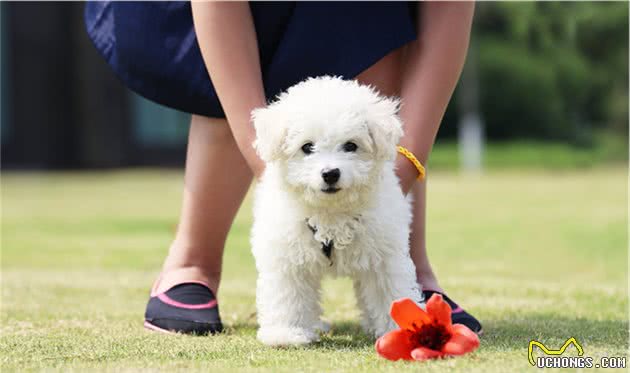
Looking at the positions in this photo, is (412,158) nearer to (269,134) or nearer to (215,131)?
(269,134)

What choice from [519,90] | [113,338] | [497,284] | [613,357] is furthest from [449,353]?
[519,90]

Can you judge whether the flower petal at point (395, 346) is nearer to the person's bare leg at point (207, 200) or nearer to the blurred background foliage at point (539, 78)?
the person's bare leg at point (207, 200)

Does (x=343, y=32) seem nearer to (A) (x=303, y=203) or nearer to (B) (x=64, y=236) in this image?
(A) (x=303, y=203)

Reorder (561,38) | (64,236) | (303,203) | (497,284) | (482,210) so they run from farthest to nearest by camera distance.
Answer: (561,38) < (482,210) < (64,236) < (497,284) < (303,203)

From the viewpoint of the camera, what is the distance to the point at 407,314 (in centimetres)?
291

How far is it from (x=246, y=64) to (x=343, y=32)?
375mm

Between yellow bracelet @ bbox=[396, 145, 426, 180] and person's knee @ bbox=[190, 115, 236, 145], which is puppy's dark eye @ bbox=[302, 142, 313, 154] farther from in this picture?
person's knee @ bbox=[190, 115, 236, 145]

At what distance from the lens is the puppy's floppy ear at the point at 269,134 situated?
120 inches

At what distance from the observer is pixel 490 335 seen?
3.36 meters

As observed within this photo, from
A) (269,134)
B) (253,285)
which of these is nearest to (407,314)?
(269,134)

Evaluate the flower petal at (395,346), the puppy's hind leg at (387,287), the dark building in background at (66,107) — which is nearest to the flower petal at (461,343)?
the flower petal at (395,346)

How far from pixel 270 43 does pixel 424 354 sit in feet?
4.64

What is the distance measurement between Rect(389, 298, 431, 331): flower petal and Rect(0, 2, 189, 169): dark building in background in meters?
17.9

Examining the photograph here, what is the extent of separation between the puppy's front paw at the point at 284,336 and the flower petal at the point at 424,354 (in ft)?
1.61
